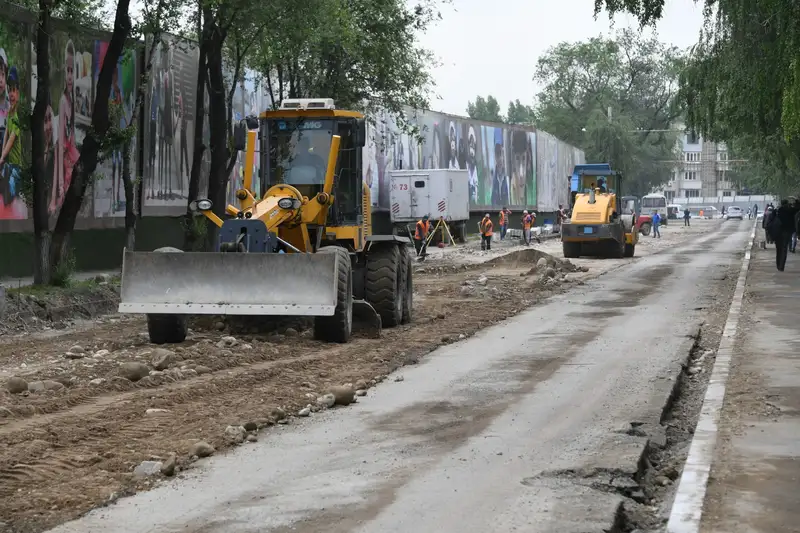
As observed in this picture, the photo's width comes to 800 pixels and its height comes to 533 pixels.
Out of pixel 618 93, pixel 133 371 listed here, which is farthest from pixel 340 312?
pixel 618 93

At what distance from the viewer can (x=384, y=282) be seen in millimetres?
17594

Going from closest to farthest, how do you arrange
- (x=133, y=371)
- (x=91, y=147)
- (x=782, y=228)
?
(x=133, y=371) → (x=91, y=147) → (x=782, y=228)

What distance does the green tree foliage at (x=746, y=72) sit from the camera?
65.0 ft

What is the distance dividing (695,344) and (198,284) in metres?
6.69

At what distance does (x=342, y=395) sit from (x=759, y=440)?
12.0ft

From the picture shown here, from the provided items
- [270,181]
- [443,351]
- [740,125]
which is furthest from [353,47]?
[443,351]

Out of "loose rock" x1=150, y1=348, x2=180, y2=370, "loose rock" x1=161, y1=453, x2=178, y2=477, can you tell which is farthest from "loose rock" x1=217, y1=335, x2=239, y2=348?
"loose rock" x1=161, y1=453, x2=178, y2=477

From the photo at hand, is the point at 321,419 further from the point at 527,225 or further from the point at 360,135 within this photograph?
the point at 527,225

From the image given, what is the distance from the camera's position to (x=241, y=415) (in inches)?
412

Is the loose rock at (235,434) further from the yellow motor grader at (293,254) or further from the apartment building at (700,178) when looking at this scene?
the apartment building at (700,178)

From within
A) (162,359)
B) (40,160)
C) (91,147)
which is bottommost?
(162,359)

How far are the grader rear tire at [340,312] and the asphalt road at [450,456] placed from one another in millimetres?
1276

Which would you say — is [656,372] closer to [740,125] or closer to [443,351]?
[443,351]

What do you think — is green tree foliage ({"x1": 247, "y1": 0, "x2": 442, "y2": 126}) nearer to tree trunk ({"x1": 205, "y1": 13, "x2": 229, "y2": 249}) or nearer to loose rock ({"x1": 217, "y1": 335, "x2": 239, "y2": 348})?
tree trunk ({"x1": 205, "y1": 13, "x2": 229, "y2": 249})
